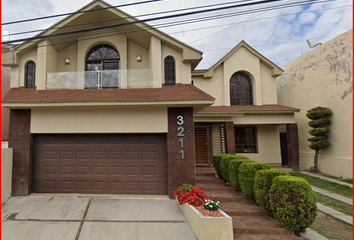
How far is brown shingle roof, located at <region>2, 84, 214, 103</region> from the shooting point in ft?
25.5

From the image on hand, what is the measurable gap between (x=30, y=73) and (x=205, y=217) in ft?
28.0

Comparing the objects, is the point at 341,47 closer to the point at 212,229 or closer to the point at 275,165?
the point at 275,165

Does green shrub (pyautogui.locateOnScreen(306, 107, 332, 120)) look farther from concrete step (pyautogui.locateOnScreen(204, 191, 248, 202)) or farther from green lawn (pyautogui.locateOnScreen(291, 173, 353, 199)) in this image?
concrete step (pyautogui.locateOnScreen(204, 191, 248, 202))

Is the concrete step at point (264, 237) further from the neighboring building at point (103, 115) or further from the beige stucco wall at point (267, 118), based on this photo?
the beige stucco wall at point (267, 118)

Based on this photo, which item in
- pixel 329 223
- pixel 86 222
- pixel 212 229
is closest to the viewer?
pixel 212 229

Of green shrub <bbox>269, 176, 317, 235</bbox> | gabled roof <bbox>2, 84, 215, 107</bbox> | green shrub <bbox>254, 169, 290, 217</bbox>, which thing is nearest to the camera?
green shrub <bbox>269, 176, 317, 235</bbox>

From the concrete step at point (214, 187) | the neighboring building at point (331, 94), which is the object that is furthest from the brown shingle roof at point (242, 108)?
the concrete step at point (214, 187)

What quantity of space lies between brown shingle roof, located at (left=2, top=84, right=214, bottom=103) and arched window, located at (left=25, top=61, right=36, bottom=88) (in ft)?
1.46

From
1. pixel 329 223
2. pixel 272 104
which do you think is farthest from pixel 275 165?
pixel 329 223

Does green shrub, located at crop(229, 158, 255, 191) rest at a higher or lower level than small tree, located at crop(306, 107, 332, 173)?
lower

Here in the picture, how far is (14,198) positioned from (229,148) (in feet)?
31.7

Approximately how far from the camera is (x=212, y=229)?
542 cm

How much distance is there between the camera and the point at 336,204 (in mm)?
8391

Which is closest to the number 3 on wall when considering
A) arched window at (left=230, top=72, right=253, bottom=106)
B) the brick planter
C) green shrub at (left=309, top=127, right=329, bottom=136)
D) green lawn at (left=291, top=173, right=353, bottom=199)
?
the brick planter
